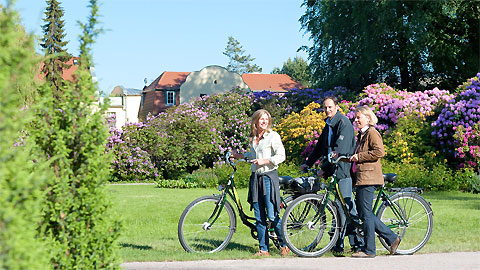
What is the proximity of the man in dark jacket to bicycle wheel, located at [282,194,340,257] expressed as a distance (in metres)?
0.13

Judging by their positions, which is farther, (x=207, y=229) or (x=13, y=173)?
(x=207, y=229)

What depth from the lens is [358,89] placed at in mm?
27812

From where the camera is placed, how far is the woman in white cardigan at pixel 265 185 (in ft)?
23.7

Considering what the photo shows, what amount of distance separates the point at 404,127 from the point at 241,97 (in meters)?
9.88

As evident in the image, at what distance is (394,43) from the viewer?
91.2ft

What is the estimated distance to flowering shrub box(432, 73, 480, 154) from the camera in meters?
19.3

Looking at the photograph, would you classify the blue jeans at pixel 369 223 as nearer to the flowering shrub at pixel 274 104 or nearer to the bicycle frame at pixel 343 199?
the bicycle frame at pixel 343 199

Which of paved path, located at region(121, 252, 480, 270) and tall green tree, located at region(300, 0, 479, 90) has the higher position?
tall green tree, located at region(300, 0, 479, 90)

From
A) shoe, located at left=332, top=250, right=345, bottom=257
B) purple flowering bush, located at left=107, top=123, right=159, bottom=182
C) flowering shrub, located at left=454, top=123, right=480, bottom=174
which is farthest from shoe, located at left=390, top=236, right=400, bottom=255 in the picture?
purple flowering bush, located at left=107, top=123, right=159, bottom=182

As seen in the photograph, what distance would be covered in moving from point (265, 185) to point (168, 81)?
48063mm

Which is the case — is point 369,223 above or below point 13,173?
below

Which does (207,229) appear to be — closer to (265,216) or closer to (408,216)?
(265,216)

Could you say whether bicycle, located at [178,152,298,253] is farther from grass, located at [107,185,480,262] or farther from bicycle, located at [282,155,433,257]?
bicycle, located at [282,155,433,257]

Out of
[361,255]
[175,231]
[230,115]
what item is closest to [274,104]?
[230,115]
